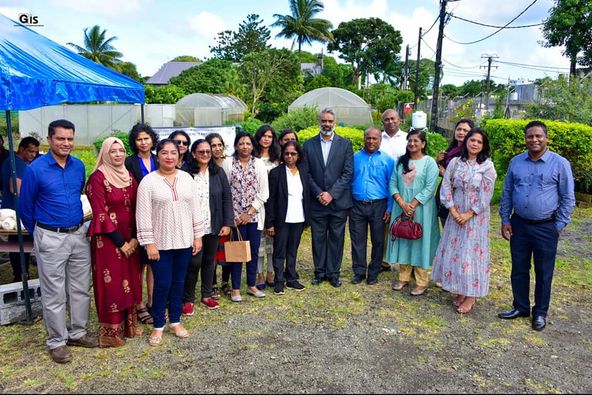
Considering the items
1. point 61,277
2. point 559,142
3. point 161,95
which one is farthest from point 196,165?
point 161,95

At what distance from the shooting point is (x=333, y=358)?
12.3ft

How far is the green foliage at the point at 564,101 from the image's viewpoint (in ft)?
36.5

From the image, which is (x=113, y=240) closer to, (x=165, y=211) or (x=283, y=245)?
(x=165, y=211)

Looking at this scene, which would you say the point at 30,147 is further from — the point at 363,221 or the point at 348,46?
the point at 348,46

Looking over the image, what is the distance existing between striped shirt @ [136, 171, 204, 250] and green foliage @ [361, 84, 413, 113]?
86.5ft

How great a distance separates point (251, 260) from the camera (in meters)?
4.86

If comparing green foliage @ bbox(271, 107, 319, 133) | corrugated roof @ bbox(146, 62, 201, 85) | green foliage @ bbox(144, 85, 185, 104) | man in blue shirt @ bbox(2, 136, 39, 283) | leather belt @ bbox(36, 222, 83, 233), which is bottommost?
leather belt @ bbox(36, 222, 83, 233)

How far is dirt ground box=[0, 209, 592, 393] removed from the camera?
3373 mm

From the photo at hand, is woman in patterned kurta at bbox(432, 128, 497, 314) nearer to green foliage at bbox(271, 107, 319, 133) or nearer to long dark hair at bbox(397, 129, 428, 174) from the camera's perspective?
long dark hair at bbox(397, 129, 428, 174)

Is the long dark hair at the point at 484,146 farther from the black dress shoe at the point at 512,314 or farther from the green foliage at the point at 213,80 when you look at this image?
the green foliage at the point at 213,80

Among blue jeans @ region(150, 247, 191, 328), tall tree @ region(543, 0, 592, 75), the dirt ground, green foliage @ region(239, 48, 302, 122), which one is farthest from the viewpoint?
green foliage @ region(239, 48, 302, 122)

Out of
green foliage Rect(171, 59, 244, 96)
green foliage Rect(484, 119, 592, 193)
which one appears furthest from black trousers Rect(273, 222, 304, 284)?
Answer: green foliage Rect(171, 59, 244, 96)

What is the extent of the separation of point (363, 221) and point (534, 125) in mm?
1925

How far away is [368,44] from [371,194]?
45.1 metres
